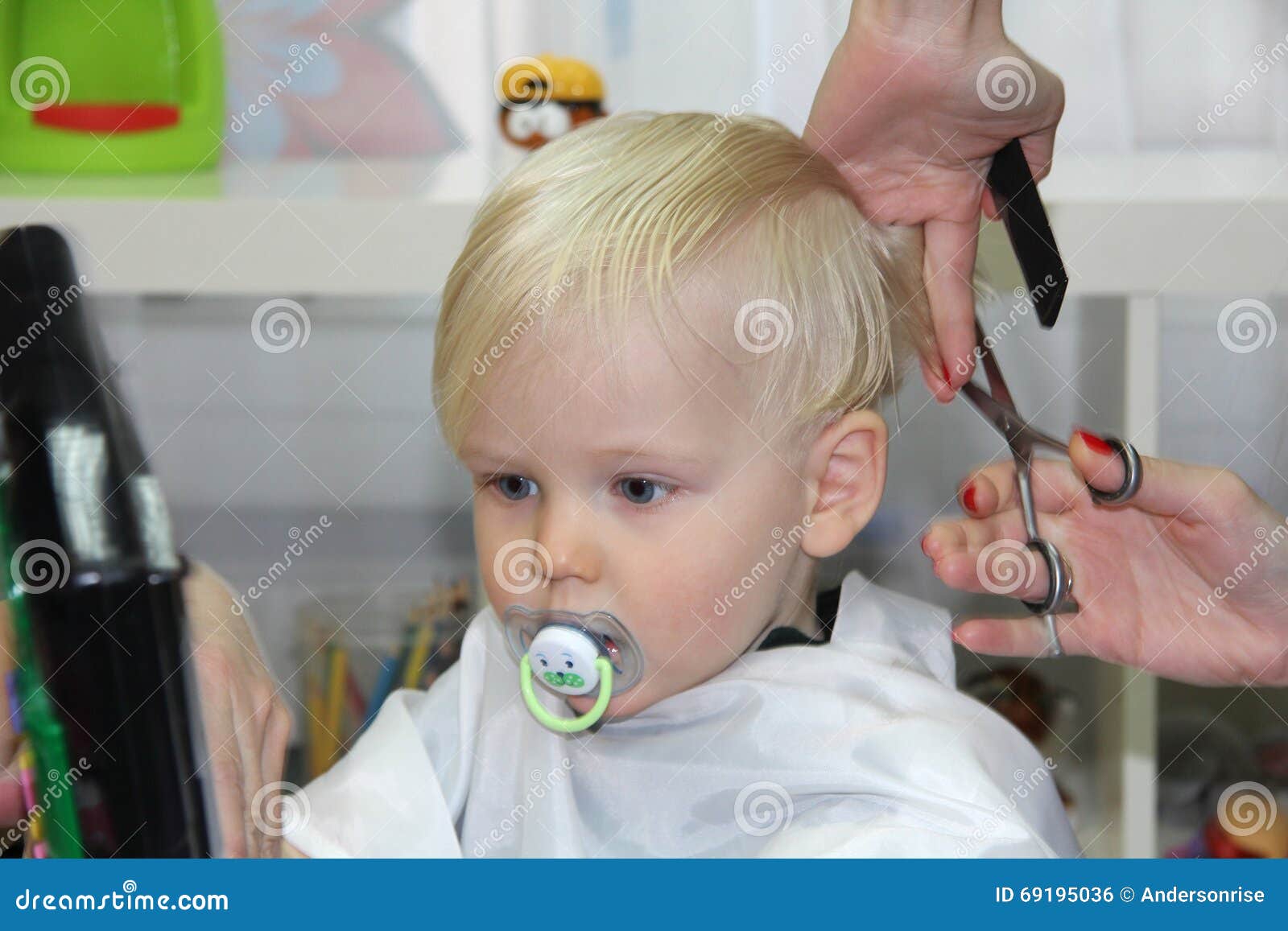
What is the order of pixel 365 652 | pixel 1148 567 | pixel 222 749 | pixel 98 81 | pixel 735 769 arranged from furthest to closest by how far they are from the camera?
pixel 365 652 → pixel 98 81 → pixel 1148 567 → pixel 735 769 → pixel 222 749

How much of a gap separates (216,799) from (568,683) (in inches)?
7.4

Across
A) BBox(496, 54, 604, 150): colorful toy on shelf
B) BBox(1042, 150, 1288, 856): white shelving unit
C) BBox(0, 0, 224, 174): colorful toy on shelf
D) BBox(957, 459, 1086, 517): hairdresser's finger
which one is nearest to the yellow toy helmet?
BBox(496, 54, 604, 150): colorful toy on shelf

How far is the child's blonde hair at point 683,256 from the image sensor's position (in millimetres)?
695

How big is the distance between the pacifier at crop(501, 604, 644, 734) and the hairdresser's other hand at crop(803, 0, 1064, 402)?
0.29 meters

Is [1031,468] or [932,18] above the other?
[932,18]

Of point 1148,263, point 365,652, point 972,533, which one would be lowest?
point 365,652

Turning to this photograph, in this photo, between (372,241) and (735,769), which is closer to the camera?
(735,769)

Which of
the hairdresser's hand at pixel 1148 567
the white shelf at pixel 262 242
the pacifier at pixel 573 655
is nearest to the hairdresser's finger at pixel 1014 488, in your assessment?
the hairdresser's hand at pixel 1148 567

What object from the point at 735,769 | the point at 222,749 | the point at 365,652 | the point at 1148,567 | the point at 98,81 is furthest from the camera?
the point at 365,652

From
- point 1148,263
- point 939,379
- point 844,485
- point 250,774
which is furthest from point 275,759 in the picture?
point 1148,263

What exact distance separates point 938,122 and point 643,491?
311 millimetres

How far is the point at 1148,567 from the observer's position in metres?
0.85

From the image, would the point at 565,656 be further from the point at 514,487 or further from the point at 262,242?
the point at 262,242
